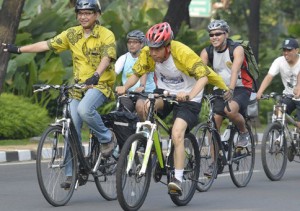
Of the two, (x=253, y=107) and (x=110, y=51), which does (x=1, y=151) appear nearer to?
(x=253, y=107)

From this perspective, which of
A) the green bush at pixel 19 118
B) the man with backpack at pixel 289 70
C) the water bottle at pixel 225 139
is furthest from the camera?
the green bush at pixel 19 118

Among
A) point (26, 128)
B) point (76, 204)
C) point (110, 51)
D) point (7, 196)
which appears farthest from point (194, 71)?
point (26, 128)

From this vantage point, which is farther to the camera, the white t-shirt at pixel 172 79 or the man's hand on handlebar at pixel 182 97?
the white t-shirt at pixel 172 79

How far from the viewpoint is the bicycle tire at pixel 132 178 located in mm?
9797

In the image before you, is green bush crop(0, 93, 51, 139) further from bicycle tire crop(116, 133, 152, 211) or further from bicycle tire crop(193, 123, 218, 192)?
bicycle tire crop(116, 133, 152, 211)

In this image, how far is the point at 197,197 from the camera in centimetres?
1173

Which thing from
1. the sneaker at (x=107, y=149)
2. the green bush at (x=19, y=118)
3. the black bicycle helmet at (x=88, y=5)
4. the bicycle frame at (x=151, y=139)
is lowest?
the green bush at (x=19, y=118)

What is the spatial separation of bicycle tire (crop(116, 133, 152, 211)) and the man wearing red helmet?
396 mm

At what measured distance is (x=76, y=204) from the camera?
1089 centimetres

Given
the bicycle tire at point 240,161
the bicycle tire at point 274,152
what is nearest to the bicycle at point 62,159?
the bicycle tire at point 240,161

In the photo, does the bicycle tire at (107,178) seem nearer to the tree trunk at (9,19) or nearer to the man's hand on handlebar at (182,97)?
the man's hand on handlebar at (182,97)

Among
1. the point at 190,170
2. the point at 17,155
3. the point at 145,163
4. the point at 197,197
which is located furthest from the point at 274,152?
the point at 17,155

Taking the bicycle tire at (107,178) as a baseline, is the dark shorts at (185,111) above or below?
above

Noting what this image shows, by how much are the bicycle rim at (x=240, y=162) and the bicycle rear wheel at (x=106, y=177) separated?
1.98 metres
